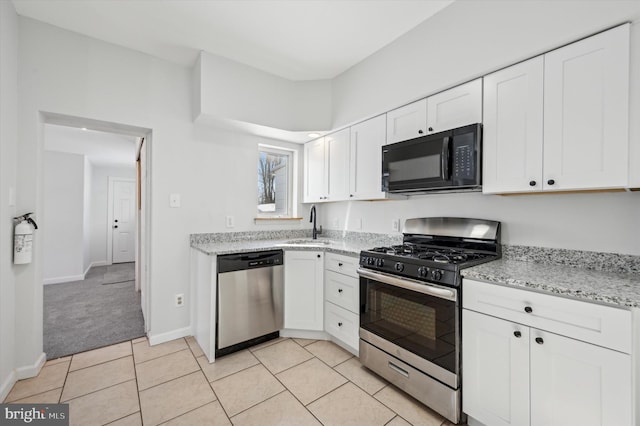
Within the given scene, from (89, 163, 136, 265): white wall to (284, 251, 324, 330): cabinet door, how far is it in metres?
6.30

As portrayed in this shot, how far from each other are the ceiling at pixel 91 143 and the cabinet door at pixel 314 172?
3.03 metres

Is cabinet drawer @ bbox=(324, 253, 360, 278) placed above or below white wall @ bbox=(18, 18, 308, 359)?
below

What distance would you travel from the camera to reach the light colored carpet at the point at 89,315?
2584 millimetres

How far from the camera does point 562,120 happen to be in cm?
146

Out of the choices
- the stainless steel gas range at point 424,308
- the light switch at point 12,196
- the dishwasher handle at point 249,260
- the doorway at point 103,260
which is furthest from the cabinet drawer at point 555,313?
the light switch at point 12,196

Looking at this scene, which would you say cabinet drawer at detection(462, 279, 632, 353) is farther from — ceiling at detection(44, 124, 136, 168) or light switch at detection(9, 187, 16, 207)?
ceiling at detection(44, 124, 136, 168)

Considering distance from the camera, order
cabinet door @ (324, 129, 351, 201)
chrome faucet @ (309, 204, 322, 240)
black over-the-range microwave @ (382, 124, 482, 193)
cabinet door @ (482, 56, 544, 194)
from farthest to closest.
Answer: chrome faucet @ (309, 204, 322, 240), cabinet door @ (324, 129, 351, 201), black over-the-range microwave @ (382, 124, 482, 193), cabinet door @ (482, 56, 544, 194)

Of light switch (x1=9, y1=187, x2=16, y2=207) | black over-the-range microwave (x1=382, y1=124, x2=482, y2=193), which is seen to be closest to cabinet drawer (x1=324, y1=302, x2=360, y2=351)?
black over-the-range microwave (x1=382, y1=124, x2=482, y2=193)

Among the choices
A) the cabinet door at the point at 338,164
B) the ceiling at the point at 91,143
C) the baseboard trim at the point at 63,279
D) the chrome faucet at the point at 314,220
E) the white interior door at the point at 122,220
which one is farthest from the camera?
the white interior door at the point at 122,220

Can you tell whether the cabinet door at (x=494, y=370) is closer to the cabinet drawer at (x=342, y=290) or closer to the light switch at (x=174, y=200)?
the cabinet drawer at (x=342, y=290)

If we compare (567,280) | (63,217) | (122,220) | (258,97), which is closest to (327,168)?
(258,97)

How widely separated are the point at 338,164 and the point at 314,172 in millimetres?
446

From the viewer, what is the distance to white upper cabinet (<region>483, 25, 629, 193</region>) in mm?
1304

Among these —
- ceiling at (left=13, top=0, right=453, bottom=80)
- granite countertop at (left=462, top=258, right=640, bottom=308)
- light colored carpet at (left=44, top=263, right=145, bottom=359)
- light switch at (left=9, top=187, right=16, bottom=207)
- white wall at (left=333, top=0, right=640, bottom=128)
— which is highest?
ceiling at (left=13, top=0, right=453, bottom=80)
